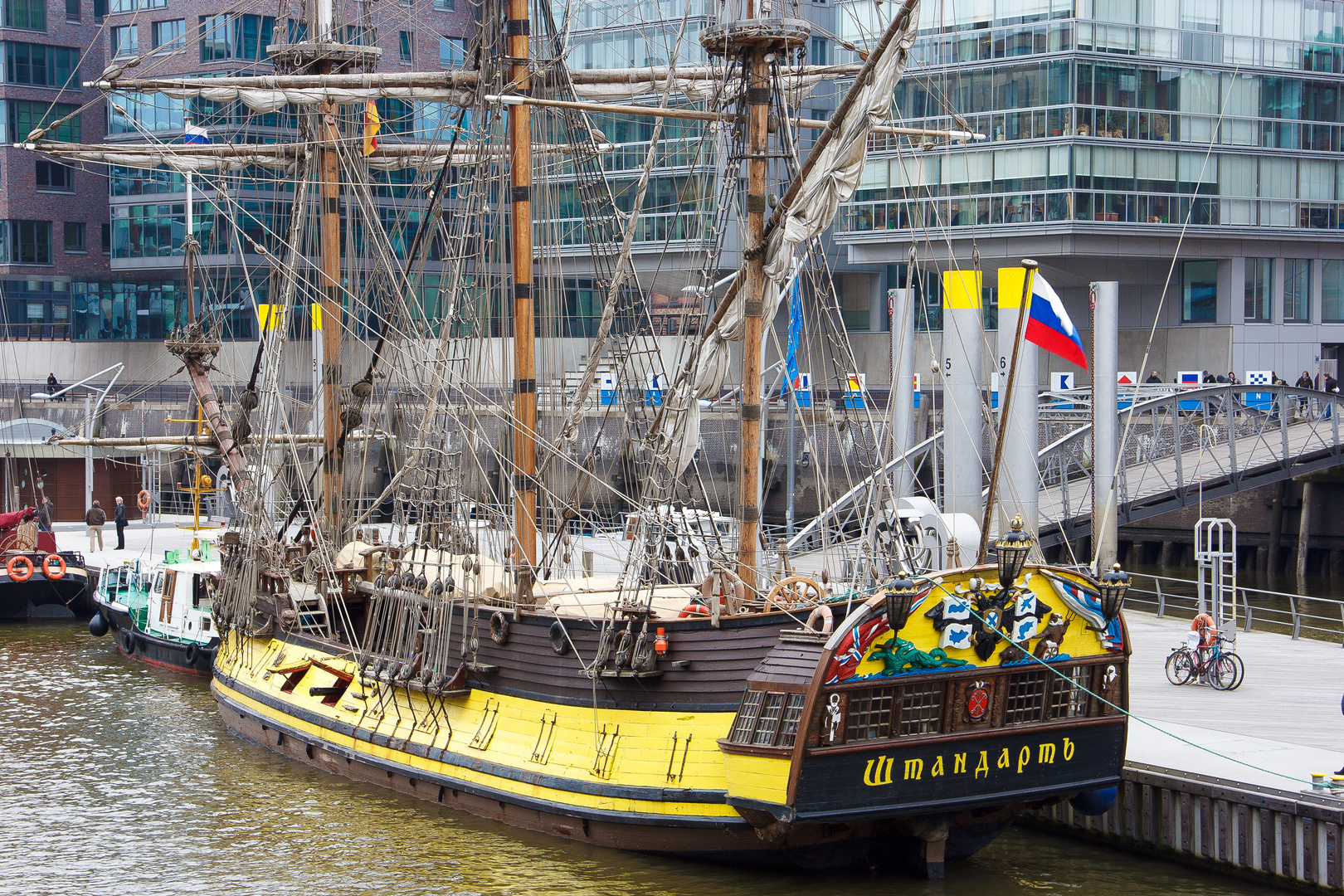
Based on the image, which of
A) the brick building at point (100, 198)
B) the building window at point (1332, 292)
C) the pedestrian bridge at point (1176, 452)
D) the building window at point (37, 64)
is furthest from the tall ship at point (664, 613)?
the building window at point (37, 64)

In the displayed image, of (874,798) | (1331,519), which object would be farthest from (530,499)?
(1331,519)

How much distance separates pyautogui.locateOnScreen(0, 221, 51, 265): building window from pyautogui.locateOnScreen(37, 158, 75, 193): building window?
1.76 m

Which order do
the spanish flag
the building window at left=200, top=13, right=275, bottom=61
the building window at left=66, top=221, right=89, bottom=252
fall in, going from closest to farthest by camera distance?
the spanish flag, the building window at left=200, top=13, right=275, bottom=61, the building window at left=66, top=221, right=89, bottom=252

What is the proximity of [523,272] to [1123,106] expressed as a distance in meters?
37.2

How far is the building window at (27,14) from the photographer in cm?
7425

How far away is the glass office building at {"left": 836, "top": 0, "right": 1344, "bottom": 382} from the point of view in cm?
5597

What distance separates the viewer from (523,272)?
26312 millimetres

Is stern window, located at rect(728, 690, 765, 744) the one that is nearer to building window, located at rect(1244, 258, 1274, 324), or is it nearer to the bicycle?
the bicycle

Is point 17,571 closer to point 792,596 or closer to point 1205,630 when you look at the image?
point 792,596

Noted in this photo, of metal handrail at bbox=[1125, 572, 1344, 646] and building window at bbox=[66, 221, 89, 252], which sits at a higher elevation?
building window at bbox=[66, 221, 89, 252]

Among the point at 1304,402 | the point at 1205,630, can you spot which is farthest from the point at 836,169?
the point at 1304,402

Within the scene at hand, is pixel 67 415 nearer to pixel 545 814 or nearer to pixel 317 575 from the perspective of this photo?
pixel 317 575

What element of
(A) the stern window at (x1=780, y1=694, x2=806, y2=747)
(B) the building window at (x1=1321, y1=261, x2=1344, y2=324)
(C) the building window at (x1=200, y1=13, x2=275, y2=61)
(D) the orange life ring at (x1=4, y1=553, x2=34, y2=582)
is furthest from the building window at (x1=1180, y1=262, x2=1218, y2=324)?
(A) the stern window at (x1=780, y1=694, x2=806, y2=747)

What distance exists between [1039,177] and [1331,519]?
54.2 ft
